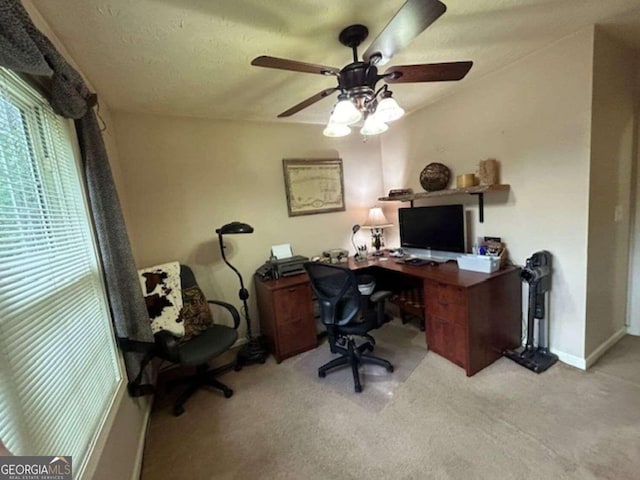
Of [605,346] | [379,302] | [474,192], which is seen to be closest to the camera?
[379,302]

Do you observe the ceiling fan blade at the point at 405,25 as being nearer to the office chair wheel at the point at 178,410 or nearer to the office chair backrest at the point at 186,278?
the office chair backrest at the point at 186,278

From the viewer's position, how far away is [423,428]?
1.75 meters

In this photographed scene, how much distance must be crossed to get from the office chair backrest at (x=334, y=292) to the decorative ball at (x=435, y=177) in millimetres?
1466

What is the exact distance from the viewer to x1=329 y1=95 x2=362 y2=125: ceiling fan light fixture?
1.51 m

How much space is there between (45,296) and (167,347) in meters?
1.07

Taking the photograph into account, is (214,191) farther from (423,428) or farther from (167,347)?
(423,428)

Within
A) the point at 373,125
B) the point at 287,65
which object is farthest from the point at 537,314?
the point at 287,65

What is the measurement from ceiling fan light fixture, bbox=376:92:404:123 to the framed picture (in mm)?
1645

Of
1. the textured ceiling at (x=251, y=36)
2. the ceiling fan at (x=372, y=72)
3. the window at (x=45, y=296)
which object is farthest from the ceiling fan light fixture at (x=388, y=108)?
the window at (x=45, y=296)

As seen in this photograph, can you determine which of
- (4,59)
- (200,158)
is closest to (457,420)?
(4,59)

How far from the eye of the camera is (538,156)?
2.18 metres

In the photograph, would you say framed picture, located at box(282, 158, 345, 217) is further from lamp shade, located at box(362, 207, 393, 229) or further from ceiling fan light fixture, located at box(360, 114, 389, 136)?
ceiling fan light fixture, located at box(360, 114, 389, 136)

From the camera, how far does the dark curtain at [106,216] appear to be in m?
1.22

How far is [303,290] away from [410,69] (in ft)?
6.25
